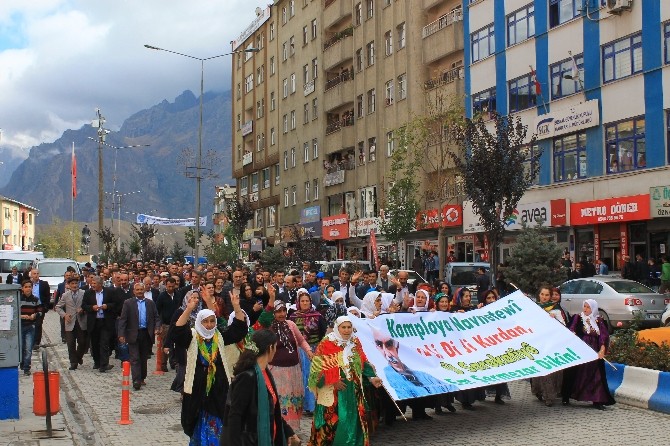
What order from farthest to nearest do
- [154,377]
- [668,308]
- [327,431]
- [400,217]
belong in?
[400,217] → [668,308] → [154,377] → [327,431]

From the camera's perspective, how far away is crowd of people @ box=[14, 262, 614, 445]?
6461mm

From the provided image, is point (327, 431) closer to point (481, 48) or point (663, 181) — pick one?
point (663, 181)

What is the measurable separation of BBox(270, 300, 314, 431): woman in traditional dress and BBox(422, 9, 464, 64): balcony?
103 ft

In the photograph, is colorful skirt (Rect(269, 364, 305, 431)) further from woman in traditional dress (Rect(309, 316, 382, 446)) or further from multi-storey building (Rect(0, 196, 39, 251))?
multi-storey building (Rect(0, 196, 39, 251))

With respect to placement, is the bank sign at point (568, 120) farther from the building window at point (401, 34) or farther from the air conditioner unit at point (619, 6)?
the building window at point (401, 34)

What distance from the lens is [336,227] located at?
52094 millimetres

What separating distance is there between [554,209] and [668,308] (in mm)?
12988

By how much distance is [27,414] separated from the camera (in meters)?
11.5

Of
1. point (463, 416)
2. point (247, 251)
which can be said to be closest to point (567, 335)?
point (463, 416)

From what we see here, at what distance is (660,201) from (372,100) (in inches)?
934

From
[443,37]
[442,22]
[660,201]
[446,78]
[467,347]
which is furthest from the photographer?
[442,22]

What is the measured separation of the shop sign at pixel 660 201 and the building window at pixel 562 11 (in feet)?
27.0

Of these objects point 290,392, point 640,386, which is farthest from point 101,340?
point 640,386

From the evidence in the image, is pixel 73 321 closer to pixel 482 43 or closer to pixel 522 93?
pixel 522 93
